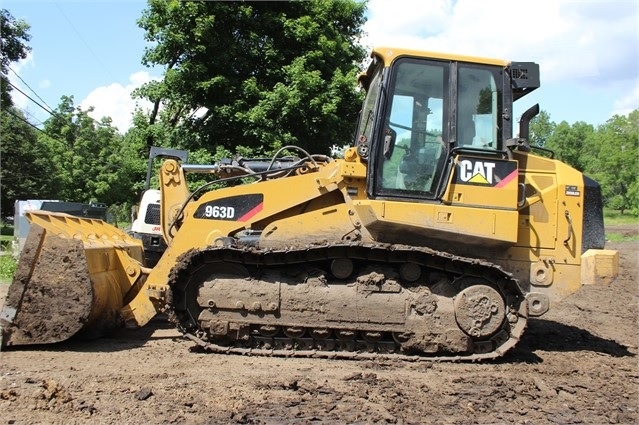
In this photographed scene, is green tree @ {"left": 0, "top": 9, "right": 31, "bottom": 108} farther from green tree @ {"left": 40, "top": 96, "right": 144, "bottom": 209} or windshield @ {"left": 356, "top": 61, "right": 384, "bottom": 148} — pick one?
windshield @ {"left": 356, "top": 61, "right": 384, "bottom": 148}

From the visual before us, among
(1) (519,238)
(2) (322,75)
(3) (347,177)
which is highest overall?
(2) (322,75)

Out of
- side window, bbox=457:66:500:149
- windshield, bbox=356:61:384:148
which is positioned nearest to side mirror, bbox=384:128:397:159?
windshield, bbox=356:61:384:148

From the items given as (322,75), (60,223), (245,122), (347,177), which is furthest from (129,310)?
(322,75)

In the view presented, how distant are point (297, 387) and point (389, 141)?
270 centimetres

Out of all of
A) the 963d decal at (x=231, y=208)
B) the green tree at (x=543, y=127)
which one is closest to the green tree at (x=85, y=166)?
the 963d decal at (x=231, y=208)

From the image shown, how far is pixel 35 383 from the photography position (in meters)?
4.80

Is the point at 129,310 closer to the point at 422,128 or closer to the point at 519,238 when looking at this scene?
the point at 422,128

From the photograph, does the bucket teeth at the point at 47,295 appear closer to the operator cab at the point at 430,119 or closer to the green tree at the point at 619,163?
the operator cab at the point at 430,119

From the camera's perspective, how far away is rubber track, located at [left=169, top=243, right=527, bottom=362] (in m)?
5.84

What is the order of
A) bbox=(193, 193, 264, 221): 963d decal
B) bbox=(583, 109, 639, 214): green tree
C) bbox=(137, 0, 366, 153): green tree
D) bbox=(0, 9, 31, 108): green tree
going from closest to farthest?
bbox=(193, 193, 264, 221): 963d decal < bbox=(137, 0, 366, 153): green tree < bbox=(0, 9, 31, 108): green tree < bbox=(583, 109, 639, 214): green tree

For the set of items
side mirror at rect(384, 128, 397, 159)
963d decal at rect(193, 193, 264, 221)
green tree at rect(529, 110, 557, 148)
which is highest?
green tree at rect(529, 110, 557, 148)

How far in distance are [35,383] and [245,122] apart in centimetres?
994

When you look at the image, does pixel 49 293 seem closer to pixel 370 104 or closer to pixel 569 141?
pixel 370 104

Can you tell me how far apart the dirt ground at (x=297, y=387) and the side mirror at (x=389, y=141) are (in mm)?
2148
